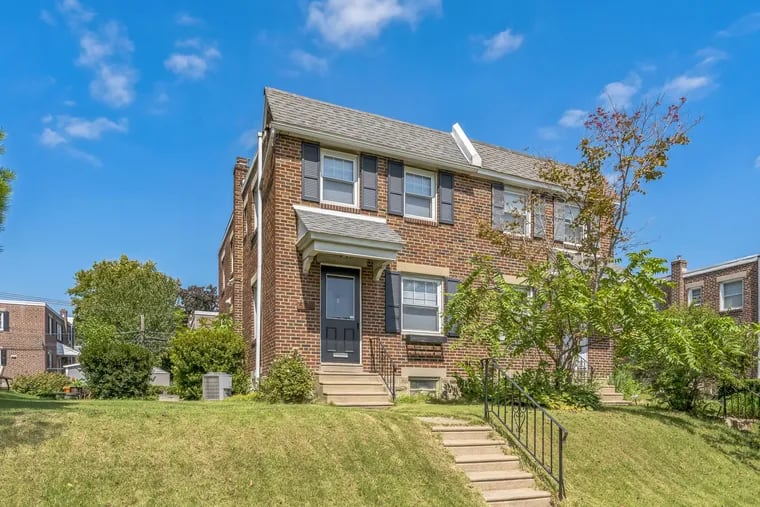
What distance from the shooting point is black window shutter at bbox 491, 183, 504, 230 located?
55.7 feet

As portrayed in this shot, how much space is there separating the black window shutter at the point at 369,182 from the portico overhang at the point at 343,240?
47 centimetres

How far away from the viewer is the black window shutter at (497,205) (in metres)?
17.0

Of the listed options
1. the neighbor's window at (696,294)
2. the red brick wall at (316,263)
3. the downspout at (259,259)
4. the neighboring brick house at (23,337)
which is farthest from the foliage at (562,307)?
the neighboring brick house at (23,337)

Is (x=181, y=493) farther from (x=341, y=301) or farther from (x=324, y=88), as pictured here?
(x=324, y=88)

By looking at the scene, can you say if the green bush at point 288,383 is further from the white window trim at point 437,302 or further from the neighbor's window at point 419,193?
the neighbor's window at point 419,193

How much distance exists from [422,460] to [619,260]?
26.4 feet

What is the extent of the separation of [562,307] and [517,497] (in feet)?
15.8

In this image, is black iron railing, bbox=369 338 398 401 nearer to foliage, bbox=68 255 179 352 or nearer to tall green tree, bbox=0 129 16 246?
tall green tree, bbox=0 129 16 246

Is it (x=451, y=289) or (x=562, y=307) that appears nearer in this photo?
(x=562, y=307)

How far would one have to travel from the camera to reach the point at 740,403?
14539 millimetres

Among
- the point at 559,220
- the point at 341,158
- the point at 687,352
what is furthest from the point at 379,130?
the point at 687,352

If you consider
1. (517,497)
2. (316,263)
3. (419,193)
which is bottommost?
(517,497)

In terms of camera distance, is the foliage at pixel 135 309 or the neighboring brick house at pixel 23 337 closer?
the foliage at pixel 135 309

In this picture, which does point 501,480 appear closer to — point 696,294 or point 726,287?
point 726,287
